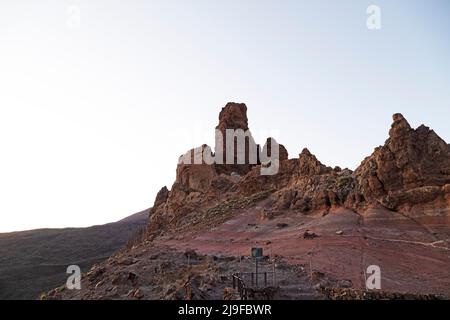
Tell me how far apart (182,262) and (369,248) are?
11.7 meters

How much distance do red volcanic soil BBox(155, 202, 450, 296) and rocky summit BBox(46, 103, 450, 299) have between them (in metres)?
0.06

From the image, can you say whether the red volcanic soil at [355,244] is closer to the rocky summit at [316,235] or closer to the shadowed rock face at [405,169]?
the rocky summit at [316,235]

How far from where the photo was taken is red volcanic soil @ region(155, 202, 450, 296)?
20250 millimetres

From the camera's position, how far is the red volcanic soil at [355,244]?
797 inches

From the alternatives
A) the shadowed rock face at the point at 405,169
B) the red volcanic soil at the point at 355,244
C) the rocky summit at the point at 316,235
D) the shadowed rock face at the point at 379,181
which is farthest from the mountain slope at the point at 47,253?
the shadowed rock face at the point at 405,169

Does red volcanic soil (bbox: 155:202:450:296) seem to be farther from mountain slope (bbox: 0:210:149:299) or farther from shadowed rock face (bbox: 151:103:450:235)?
mountain slope (bbox: 0:210:149:299)

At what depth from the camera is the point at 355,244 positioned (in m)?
25.2

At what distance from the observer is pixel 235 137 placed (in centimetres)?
6072

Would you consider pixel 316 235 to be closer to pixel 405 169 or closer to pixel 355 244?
pixel 355 244

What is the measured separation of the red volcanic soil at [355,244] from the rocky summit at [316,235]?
0.21ft

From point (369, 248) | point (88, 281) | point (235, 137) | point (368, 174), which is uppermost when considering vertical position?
point (235, 137)
